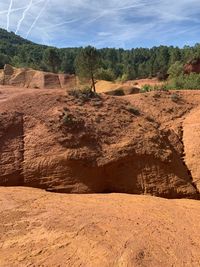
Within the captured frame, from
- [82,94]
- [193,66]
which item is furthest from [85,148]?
[193,66]

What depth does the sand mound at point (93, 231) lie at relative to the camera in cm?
798

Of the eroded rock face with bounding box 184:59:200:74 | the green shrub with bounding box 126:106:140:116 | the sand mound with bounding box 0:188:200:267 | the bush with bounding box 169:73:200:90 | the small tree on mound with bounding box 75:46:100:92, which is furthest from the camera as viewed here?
the eroded rock face with bounding box 184:59:200:74

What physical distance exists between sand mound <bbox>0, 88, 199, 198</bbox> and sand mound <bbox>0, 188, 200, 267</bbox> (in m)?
1.16

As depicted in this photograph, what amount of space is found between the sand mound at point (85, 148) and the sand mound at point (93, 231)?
1.16 metres

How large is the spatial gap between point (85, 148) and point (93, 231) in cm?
513

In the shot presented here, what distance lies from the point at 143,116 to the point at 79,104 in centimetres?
314

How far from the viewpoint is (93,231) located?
915 cm

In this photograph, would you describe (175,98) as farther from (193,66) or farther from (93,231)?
(193,66)

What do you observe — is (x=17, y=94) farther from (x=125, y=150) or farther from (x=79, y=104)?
(x=125, y=150)

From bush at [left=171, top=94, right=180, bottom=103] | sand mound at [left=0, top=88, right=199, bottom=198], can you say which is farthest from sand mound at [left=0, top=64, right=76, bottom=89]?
sand mound at [left=0, top=88, right=199, bottom=198]

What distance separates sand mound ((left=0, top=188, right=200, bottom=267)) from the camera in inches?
314

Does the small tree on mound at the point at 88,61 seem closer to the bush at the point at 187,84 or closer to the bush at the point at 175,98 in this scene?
the bush at the point at 187,84

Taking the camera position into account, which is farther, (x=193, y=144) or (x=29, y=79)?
(x=29, y=79)

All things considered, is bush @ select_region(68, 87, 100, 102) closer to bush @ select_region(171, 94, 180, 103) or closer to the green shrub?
the green shrub
